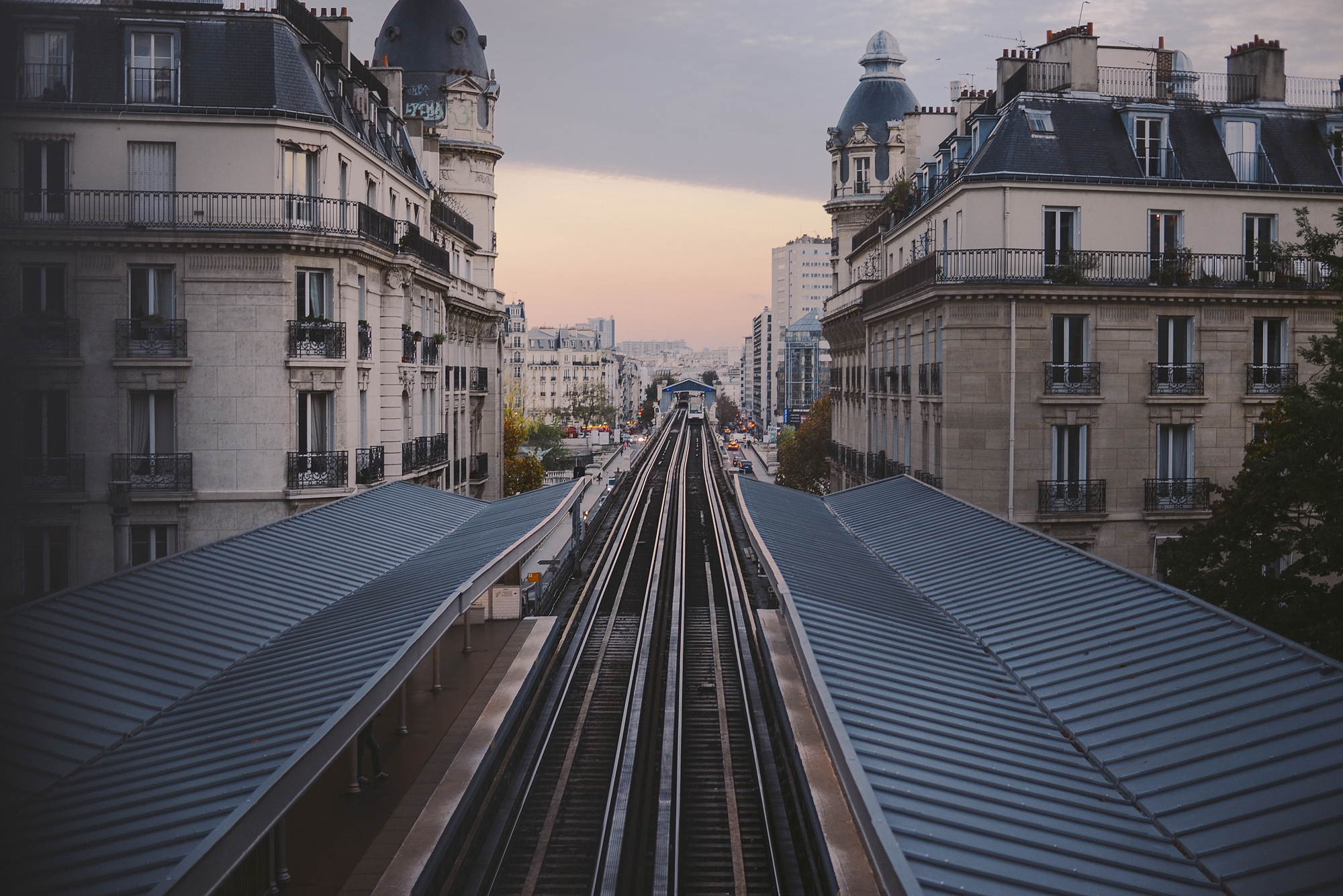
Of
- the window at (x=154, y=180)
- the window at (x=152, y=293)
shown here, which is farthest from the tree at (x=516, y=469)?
the window at (x=154, y=180)

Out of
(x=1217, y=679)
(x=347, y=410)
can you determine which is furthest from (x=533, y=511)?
(x=1217, y=679)

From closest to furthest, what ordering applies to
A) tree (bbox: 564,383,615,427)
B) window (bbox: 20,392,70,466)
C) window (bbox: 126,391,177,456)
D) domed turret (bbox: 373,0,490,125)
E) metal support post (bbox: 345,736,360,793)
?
metal support post (bbox: 345,736,360,793) → window (bbox: 20,392,70,466) → window (bbox: 126,391,177,456) → domed turret (bbox: 373,0,490,125) → tree (bbox: 564,383,615,427)

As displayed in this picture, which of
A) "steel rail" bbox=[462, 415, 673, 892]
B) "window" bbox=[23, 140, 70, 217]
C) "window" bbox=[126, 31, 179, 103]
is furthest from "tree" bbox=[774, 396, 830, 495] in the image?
"window" bbox=[23, 140, 70, 217]

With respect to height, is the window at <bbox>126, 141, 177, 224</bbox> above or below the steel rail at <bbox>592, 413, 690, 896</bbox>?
above

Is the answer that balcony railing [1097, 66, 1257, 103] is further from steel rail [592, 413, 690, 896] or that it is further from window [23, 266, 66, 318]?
window [23, 266, 66, 318]

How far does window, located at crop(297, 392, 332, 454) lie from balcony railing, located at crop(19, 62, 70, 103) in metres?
9.52

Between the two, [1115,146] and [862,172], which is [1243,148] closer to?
[1115,146]

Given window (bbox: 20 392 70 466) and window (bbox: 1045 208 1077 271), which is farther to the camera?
window (bbox: 1045 208 1077 271)

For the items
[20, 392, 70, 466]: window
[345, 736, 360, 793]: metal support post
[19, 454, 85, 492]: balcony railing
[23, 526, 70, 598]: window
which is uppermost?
[20, 392, 70, 466]: window

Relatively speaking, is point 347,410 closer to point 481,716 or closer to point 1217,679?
point 481,716

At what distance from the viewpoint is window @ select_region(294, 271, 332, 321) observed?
91.4ft

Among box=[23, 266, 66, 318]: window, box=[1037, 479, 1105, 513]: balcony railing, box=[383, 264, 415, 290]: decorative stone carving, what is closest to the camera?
box=[23, 266, 66, 318]: window

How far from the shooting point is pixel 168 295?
26938mm

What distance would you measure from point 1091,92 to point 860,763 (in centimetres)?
3001
